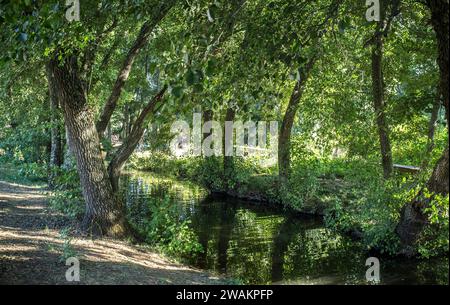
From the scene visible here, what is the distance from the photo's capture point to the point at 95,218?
13.0 meters

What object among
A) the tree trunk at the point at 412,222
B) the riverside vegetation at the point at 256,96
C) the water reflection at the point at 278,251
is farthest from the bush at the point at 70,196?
the tree trunk at the point at 412,222

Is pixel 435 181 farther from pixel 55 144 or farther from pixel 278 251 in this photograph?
pixel 55 144

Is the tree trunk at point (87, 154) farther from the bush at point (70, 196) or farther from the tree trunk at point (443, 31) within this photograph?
the tree trunk at point (443, 31)

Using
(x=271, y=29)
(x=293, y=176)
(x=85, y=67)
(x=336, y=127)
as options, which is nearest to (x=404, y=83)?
(x=336, y=127)

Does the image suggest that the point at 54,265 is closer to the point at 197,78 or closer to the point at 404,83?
the point at 197,78

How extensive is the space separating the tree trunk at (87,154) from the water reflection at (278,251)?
2.58 metres

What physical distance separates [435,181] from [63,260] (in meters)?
7.89

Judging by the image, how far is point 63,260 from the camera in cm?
1006

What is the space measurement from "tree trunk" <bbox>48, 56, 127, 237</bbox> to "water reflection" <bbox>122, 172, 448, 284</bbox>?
2585 mm

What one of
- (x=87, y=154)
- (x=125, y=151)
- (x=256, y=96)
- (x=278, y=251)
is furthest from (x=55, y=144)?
(x=256, y=96)

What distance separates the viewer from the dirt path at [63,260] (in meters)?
9.08

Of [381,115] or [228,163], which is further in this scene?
[228,163]

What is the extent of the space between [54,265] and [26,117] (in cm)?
1557

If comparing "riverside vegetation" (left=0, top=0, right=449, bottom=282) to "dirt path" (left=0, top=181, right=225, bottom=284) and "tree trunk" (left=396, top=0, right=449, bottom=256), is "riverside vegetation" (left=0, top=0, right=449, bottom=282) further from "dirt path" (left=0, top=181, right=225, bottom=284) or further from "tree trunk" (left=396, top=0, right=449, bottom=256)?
"dirt path" (left=0, top=181, right=225, bottom=284)
